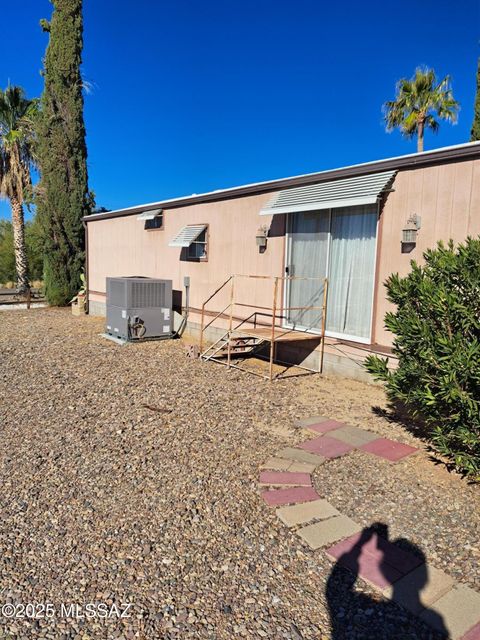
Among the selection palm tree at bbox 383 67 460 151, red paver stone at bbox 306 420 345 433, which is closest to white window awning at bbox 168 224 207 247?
red paver stone at bbox 306 420 345 433

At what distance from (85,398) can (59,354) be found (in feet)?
9.11

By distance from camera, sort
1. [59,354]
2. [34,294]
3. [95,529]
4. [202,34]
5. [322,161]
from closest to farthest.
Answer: [95,529] < [59,354] < [202,34] < [34,294] < [322,161]

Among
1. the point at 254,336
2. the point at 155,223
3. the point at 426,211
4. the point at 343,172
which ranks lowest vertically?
the point at 254,336

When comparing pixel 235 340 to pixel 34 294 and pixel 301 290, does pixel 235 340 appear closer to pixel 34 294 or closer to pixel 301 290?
pixel 301 290

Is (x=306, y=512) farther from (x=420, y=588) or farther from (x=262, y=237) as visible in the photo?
(x=262, y=237)

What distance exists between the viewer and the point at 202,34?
14.9 meters

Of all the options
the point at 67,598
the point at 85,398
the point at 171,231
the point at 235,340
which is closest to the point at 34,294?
the point at 171,231

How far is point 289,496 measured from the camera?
10.1 feet

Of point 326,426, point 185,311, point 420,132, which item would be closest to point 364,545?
point 326,426

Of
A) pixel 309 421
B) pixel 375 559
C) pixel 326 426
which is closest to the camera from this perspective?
pixel 375 559

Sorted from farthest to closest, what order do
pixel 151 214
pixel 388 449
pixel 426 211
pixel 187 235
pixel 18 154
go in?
pixel 18 154 → pixel 151 214 → pixel 187 235 → pixel 426 211 → pixel 388 449

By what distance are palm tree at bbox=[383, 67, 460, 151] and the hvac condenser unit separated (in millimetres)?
13926

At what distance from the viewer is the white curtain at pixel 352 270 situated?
19.8 feet

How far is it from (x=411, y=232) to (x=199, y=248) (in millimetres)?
4961
